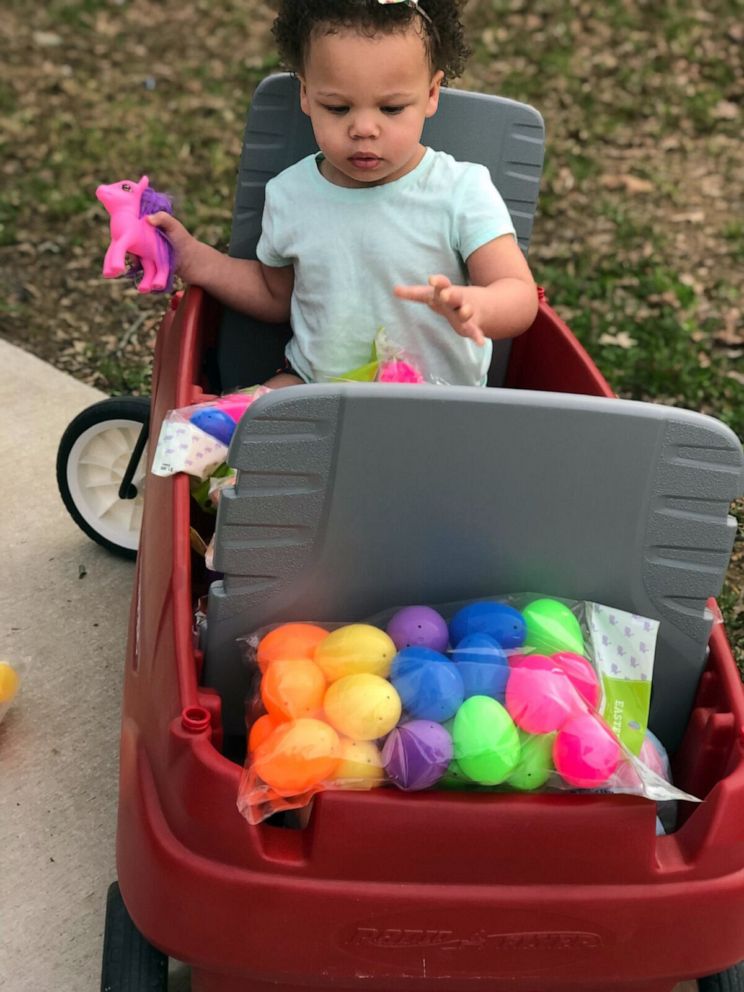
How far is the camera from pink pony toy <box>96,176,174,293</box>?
2.25 m

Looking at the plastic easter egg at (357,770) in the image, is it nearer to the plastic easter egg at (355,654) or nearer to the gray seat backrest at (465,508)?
the plastic easter egg at (355,654)

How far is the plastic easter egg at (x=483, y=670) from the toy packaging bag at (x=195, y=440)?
524 millimetres

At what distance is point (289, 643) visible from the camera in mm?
1646

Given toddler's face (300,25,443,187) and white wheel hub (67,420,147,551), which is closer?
toddler's face (300,25,443,187)

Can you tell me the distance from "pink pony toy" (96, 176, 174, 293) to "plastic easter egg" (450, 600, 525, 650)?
94cm

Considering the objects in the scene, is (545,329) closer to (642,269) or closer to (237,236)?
(237,236)

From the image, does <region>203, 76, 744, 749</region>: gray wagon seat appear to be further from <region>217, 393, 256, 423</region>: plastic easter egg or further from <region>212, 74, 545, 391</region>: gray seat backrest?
<region>212, 74, 545, 391</region>: gray seat backrest

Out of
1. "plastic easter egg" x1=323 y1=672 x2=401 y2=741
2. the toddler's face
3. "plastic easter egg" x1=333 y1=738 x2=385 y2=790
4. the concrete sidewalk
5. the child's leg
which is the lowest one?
the concrete sidewalk

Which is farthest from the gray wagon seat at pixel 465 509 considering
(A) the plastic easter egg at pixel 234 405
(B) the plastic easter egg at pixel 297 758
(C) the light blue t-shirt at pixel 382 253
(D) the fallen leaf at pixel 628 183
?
(D) the fallen leaf at pixel 628 183

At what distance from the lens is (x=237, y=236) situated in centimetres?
246

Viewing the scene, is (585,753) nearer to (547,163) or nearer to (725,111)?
(547,163)

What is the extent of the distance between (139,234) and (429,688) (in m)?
1.12

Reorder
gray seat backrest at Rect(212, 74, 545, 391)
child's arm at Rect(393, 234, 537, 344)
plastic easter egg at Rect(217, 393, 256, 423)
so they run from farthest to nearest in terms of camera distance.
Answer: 1. gray seat backrest at Rect(212, 74, 545, 391)
2. plastic easter egg at Rect(217, 393, 256, 423)
3. child's arm at Rect(393, 234, 537, 344)

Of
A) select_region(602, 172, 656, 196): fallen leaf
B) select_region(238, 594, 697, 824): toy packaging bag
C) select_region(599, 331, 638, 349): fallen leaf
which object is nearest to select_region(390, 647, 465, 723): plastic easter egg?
select_region(238, 594, 697, 824): toy packaging bag
